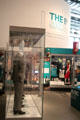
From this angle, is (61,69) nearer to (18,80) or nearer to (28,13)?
(28,13)

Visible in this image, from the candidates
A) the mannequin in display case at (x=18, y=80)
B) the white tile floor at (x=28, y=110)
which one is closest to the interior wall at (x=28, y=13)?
the mannequin in display case at (x=18, y=80)

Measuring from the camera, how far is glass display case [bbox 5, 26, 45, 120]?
3492mm

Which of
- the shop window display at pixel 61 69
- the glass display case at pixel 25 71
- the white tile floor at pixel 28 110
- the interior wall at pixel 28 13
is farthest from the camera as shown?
the shop window display at pixel 61 69

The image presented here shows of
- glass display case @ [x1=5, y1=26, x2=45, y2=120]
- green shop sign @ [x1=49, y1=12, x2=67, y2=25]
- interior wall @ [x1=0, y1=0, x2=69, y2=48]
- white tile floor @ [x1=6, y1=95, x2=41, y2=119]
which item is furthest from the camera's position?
green shop sign @ [x1=49, y1=12, x2=67, y2=25]

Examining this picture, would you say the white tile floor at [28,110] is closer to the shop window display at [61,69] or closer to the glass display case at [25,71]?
the glass display case at [25,71]

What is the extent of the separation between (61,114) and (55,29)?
4974mm

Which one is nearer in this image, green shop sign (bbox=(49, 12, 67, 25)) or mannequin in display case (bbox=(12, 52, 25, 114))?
mannequin in display case (bbox=(12, 52, 25, 114))

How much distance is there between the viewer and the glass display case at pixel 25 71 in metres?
3.49

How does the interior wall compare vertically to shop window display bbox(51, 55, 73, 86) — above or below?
above

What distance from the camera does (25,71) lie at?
13.3ft

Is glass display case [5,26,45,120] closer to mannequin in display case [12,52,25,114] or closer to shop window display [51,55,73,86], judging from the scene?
mannequin in display case [12,52,25,114]

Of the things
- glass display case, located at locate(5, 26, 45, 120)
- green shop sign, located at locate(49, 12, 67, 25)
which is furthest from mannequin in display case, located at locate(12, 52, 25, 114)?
green shop sign, located at locate(49, 12, 67, 25)

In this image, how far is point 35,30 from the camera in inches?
138

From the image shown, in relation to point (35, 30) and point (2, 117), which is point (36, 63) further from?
point (2, 117)
